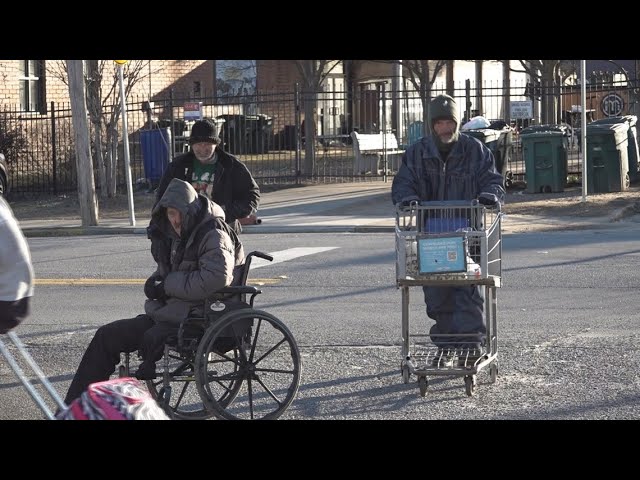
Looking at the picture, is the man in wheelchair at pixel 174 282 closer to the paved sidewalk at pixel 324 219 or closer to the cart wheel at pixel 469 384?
the cart wheel at pixel 469 384

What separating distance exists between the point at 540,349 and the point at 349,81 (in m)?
33.2

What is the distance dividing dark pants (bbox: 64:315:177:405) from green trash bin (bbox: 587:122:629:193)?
15016 mm

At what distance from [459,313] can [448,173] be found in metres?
0.98

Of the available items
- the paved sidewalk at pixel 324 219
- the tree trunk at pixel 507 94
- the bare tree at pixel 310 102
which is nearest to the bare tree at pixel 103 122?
the paved sidewalk at pixel 324 219

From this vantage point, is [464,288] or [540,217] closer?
[464,288]

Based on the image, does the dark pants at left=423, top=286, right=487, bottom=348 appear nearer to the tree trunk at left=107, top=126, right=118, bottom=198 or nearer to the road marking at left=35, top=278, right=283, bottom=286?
the road marking at left=35, top=278, right=283, bottom=286

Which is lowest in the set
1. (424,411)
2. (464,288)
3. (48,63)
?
(424,411)

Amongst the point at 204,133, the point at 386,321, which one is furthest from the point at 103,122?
the point at 204,133

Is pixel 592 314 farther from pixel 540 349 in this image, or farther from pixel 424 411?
pixel 424 411

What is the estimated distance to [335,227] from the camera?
17.3 metres

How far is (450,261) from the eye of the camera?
7.01 metres

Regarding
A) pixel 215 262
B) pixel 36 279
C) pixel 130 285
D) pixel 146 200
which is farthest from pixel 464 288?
pixel 146 200

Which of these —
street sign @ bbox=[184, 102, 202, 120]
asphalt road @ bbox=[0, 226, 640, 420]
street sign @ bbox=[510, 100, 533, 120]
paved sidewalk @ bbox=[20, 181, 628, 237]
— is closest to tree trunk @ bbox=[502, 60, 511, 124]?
street sign @ bbox=[510, 100, 533, 120]

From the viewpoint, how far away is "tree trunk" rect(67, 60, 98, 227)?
18656 mm
